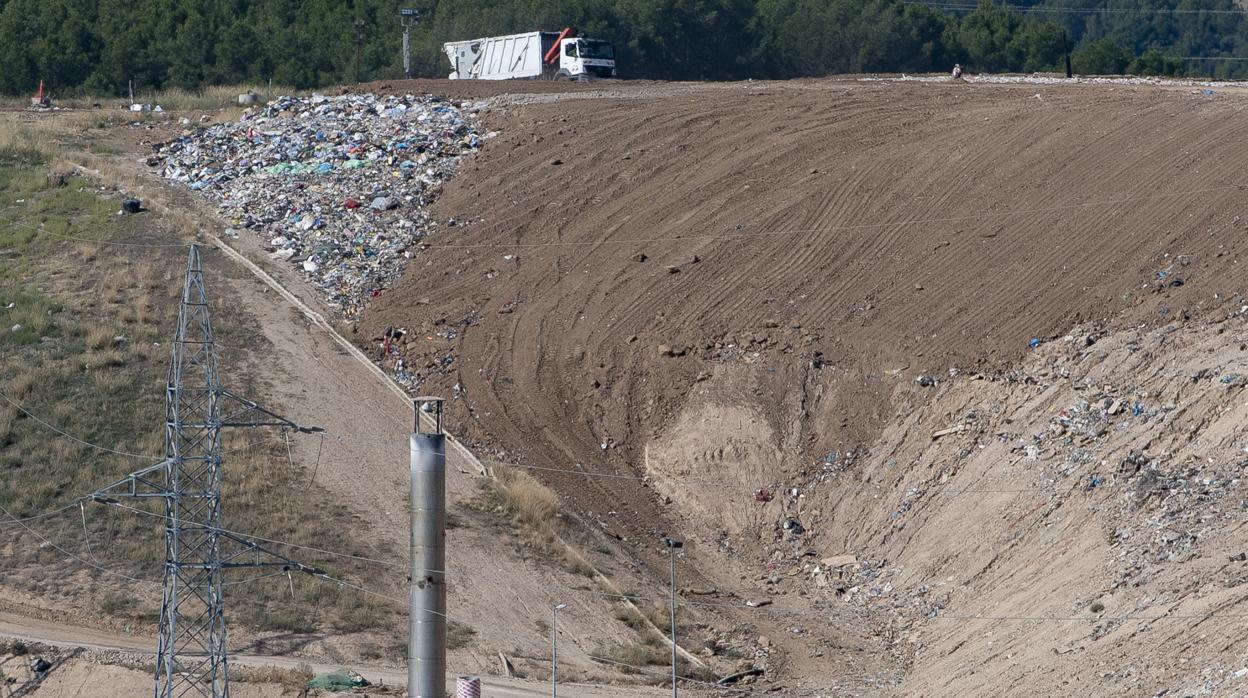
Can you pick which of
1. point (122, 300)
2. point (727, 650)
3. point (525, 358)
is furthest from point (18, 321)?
point (727, 650)

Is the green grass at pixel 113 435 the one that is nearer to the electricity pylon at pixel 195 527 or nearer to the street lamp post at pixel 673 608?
the electricity pylon at pixel 195 527

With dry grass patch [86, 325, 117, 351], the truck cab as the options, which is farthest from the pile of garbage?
the truck cab

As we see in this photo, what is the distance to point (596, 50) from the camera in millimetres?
49812

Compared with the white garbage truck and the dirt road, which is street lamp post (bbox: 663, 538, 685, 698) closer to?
the dirt road

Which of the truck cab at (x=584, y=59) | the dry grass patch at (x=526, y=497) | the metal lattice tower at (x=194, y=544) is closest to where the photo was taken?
the metal lattice tower at (x=194, y=544)

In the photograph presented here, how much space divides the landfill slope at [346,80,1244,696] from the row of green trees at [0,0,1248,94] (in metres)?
27.2

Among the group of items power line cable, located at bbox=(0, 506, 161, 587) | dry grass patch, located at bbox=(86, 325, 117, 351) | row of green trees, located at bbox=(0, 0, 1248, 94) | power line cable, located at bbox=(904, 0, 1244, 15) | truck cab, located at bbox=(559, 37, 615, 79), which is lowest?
power line cable, located at bbox=(0, 506, 161, 587)

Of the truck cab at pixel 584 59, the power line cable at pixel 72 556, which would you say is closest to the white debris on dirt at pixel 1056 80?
the truck cab at pixel 584 59

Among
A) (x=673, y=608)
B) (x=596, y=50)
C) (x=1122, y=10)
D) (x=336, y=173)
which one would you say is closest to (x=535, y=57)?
(x=596, y=50)

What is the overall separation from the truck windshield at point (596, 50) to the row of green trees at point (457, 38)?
12195 mm

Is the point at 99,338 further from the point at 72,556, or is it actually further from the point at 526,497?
the point at 526,497

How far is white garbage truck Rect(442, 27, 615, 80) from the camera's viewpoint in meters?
49.2

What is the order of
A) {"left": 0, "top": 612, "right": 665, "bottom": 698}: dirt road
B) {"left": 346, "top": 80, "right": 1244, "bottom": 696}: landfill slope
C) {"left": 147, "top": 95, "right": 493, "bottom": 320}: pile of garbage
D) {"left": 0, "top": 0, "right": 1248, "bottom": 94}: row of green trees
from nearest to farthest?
1. {"left": 0, "top": 612, "right": 665, "bottom": 698}: dirt road
2. {"left": 346, "top": 80, "right": 1244, "bottom": 696}: landfill slope
3. {"left": 147, "top": 95, "right": 493, "bottom": 320}: pile of garbage
4. {"left": 0, "top": 0, "right": 1248, "bottom": 94}: row of green trees

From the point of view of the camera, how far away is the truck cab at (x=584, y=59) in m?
49.0
